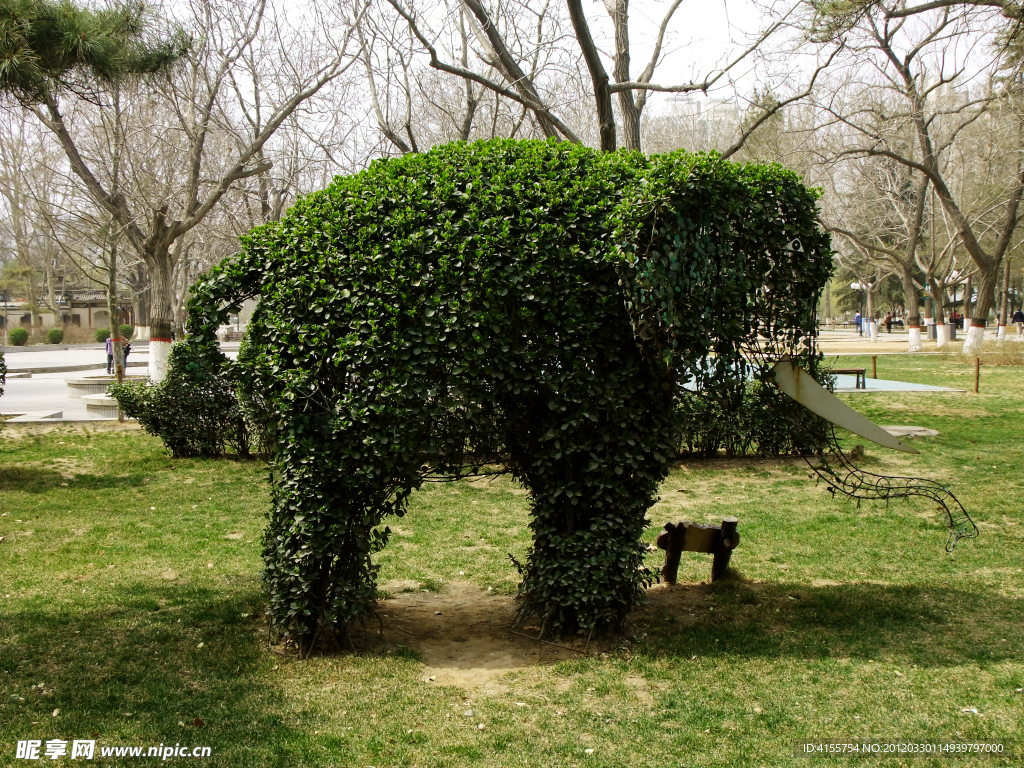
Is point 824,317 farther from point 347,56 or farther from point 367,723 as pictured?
point 367,723

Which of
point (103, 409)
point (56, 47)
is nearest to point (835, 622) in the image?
point (56, 47)

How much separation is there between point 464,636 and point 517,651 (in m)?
0.47

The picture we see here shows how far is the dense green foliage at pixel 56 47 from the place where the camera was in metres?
6.69

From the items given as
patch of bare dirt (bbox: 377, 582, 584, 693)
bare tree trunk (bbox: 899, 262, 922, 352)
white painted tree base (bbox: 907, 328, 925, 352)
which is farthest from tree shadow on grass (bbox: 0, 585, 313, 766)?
bare tree trunk (bbox: 899, 262, 922, 352)

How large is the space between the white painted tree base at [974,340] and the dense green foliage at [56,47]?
2631 cm

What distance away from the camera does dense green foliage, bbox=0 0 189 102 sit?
21.9 feet

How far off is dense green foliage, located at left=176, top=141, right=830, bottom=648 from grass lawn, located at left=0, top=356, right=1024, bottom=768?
57 centimetres

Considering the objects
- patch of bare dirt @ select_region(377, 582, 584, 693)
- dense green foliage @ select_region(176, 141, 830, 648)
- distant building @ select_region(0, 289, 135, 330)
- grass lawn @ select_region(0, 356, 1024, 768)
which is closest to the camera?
grass lawn @ select_region(0, 356, 1024, 768)

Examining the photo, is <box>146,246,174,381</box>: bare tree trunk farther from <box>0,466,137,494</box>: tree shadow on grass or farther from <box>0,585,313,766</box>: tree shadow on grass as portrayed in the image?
<box>0,585,313,766</box>: tree shadow on grass

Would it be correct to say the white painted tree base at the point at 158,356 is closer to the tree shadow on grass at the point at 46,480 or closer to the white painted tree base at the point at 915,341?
the tree shadow on grass at the point at 46,480

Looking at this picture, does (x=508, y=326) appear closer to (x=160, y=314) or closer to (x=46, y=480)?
(x=46, y=480)

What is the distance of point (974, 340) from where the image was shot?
2730 centimetres

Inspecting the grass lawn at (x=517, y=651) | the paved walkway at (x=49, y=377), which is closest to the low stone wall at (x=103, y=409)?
the paved walkway at (x=49, y=377)

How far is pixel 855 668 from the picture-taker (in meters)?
4.80
